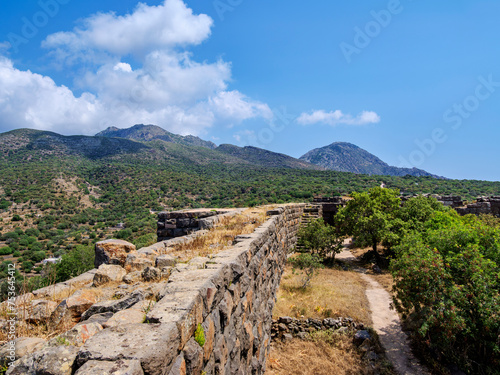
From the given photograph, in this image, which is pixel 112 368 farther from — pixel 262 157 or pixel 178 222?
pixel 262 157

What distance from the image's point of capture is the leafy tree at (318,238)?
13703 millimetres

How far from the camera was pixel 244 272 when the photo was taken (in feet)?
13.7

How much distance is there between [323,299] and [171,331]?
7.77 meters

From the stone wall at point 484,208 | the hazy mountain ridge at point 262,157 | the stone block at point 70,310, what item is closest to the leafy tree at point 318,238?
the stone block at point 70,310

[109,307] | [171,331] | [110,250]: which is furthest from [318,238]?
[171,331]

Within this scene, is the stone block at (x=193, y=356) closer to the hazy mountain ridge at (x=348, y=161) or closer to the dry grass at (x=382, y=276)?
the dry grass at (x=382, y=276)

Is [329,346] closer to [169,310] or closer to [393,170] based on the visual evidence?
[169,310]

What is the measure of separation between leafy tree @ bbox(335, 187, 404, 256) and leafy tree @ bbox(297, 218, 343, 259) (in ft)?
4.24

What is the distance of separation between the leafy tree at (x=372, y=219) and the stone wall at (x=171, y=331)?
36.3 ft

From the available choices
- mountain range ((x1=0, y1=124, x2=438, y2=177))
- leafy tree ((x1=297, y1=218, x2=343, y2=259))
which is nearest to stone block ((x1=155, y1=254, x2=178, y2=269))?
leafy tree ((x1=297, y1=218, x2=343, y2=259))

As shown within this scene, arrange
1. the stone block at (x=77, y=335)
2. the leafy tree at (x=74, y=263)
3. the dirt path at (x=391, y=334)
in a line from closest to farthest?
the stone block at (x=77, y=335) → the dirt path at (x=391, y=334) → the leafy tree at (x=74, y=263)

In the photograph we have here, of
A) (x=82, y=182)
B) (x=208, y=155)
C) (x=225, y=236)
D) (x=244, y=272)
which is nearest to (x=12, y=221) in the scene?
(x=82, y=182)

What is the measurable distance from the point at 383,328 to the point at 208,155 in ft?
249

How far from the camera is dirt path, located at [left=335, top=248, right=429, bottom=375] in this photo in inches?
245
